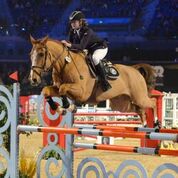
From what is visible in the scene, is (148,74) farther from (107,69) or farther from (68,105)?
(68,105)

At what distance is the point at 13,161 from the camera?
14.5 ft

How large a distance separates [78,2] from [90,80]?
20035 millimetres

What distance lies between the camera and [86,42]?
15.9 feet

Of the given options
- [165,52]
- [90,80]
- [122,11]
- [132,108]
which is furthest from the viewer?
[122,11]

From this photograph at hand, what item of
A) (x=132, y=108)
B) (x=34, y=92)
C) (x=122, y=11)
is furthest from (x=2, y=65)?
(x=132, y=108)

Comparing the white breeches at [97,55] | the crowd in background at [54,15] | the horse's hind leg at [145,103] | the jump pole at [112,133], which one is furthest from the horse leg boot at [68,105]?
the crowd in background at [54,15]

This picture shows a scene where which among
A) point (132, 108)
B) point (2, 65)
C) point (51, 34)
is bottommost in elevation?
point (132, 108)

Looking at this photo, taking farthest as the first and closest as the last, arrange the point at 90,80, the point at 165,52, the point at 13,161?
1. the point at 165,52
2. the point at 90,80
3. the point at 13,161

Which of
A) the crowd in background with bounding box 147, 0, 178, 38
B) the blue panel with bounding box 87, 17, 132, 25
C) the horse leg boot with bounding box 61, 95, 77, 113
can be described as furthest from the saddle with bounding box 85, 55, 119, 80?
the blue panel with bounding box 87, 17, 132, 25

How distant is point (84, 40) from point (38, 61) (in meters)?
0.61

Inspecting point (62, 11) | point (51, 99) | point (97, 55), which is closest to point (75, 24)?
point (97, 55)

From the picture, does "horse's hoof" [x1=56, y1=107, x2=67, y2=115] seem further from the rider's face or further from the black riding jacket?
the rider's face

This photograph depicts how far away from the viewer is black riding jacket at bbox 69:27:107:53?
4.78 metres

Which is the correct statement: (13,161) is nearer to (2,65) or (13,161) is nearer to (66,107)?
(66,107)
